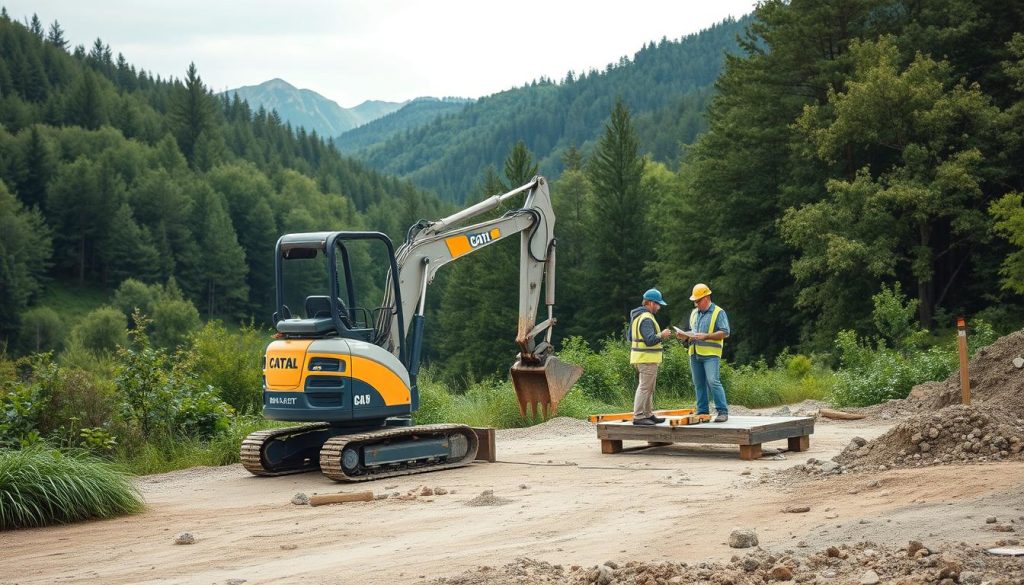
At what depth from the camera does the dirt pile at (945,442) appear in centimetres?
1121

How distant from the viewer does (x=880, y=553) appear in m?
7.26

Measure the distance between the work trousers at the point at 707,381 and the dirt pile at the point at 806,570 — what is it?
711 cm

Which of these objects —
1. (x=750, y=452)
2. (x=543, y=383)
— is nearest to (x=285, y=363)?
(x=750, y=452)

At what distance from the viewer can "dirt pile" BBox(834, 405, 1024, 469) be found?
36.8ft

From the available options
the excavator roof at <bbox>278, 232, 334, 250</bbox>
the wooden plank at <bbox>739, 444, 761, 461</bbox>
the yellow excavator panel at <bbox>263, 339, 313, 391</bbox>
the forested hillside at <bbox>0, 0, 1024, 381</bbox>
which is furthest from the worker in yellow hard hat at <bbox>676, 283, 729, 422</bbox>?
the forested hillside at <bbox>0, 0, 1024, 381</bbox>

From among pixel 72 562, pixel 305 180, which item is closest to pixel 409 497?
pixel 72 562

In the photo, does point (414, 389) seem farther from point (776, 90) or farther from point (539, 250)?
point (776, 90)

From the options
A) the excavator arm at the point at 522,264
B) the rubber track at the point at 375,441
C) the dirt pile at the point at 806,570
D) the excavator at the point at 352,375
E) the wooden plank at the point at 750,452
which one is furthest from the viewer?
the excavator arm at the point at 522,264

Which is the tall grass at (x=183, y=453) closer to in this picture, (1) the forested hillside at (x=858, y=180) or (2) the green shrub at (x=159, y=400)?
(2) the green shrub at (x=159, y=400)

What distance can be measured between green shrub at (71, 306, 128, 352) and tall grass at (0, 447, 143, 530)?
72301 millimetres

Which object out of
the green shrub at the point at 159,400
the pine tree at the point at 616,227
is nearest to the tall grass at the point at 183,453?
the green shrub at the point at 159,400

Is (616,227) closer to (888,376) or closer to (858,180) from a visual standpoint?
(858,180)

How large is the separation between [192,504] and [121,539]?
84.7 inches

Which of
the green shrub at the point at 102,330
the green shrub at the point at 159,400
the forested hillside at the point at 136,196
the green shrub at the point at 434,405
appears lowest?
the green shrub at the point at 434,405
